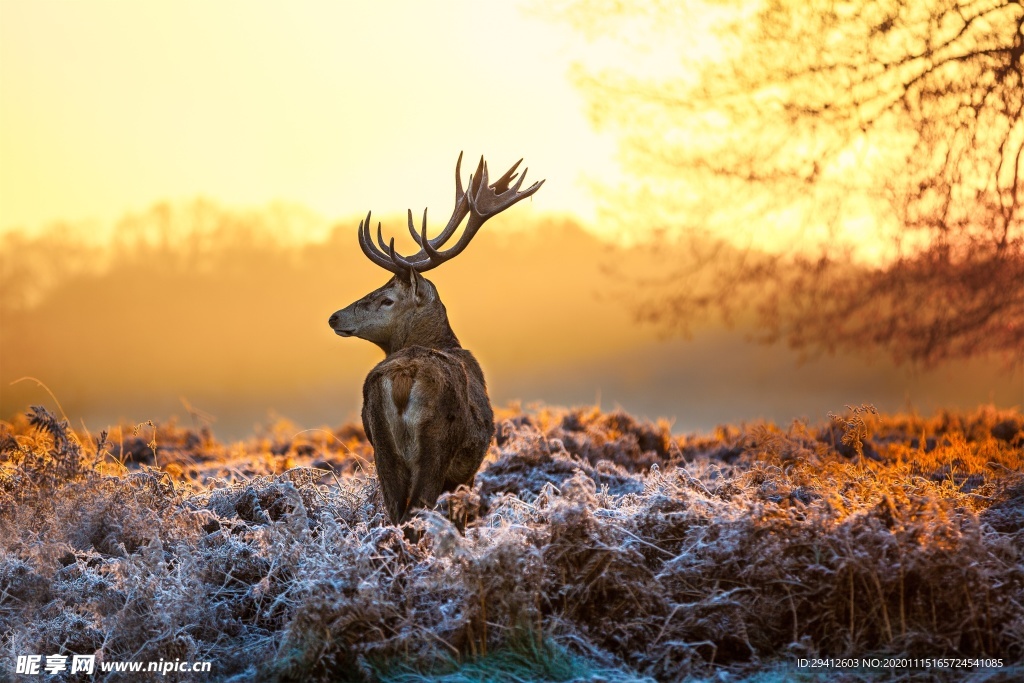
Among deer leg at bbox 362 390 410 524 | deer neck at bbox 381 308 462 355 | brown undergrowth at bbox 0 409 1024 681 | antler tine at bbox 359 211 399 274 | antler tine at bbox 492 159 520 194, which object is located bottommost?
brown undergrowth at bbox 0 409 1024 681

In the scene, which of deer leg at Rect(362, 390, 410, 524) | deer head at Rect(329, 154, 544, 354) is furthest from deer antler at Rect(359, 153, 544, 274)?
deer leg at Rect(362, 390, 410, 524)

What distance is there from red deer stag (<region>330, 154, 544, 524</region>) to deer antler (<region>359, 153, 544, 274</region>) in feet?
0.04

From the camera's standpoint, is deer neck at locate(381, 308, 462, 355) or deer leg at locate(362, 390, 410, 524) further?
deer neck at locate(381, 308, 462, 355)

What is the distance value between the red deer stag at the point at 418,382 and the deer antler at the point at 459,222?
11 mm

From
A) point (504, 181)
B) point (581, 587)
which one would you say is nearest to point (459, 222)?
point (504, 181)

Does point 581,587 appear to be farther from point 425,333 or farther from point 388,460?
point 425,333

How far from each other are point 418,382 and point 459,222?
7.01ft

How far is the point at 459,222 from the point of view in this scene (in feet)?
34.8

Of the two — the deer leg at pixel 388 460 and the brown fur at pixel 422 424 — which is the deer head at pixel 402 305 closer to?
the brown fur at pixel 422 424

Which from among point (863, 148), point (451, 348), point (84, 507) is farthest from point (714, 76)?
point (84, 507)

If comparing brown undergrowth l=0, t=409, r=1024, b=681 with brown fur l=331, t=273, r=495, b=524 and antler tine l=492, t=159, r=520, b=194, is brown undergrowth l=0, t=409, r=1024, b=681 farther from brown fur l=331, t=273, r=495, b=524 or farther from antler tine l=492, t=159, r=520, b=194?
antler tine l=492, t=159, r=520, b=194

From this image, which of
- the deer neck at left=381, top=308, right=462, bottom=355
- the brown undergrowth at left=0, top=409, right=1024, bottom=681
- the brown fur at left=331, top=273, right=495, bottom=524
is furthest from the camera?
the deer neck at left=381, top=308, right=462, bottom=355

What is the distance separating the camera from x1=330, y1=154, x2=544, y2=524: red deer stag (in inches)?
352

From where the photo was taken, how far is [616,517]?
8.41m
